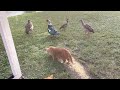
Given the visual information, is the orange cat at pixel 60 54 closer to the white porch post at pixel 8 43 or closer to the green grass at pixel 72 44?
the green grass at pixel 72 44

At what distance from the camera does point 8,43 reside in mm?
1736

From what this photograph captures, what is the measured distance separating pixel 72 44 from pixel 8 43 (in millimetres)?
614

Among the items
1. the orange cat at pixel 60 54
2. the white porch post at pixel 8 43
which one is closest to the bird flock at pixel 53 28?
the orange cat at pixel 60 54

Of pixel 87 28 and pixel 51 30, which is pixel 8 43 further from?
pixel 87 28

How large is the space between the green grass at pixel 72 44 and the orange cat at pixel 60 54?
0.05 metres

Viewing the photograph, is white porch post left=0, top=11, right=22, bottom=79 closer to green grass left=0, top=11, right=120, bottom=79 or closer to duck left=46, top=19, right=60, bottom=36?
green grass left=0, top=11, right=120, bottom=79

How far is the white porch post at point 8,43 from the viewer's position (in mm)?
1635

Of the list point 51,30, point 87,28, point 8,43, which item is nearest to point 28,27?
point 51,30

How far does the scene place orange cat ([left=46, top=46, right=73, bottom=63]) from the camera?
1.91 m

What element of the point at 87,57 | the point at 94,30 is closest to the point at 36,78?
the point at 87,57

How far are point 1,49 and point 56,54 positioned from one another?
567mm
